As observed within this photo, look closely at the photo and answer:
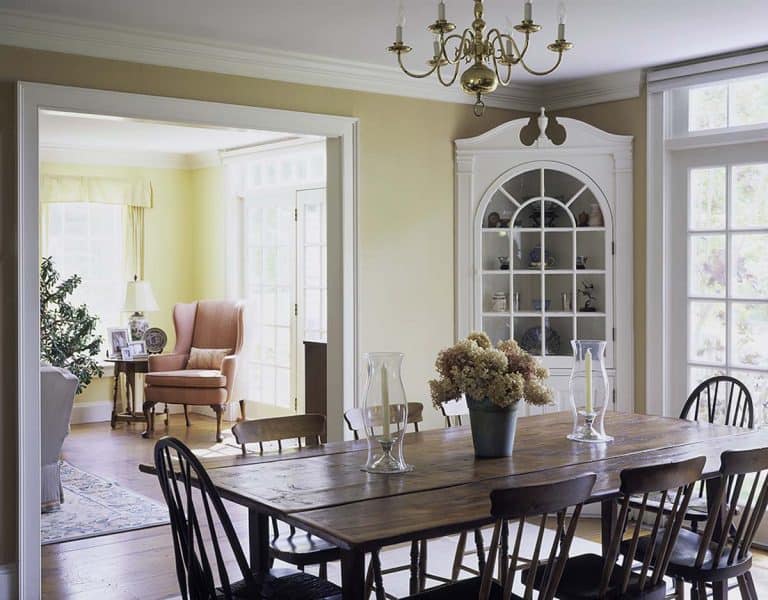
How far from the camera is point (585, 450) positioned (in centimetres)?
336

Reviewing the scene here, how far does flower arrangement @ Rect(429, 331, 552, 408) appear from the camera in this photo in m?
3.10

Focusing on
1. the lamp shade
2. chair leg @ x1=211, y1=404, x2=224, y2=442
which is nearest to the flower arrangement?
chair leg @ x1=211, y1=404, x2=224, y2=442

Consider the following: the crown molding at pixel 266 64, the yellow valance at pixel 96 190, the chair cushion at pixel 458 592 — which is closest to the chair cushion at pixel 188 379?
the yellow valance at pixel 96 190

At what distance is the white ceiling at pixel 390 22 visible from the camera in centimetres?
399

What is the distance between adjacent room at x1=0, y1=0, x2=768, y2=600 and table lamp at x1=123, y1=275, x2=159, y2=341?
1028 mm

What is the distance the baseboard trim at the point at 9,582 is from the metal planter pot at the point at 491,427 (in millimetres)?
2241

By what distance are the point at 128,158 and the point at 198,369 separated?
233 cm

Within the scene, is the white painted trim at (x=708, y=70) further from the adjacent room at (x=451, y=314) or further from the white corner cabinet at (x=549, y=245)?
the white corner cabinet at (x=549, y=245)

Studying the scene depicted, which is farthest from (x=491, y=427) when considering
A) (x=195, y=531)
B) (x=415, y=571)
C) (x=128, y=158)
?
(x=128, y=158)

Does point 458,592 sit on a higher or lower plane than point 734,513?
lower

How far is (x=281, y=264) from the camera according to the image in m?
8.63

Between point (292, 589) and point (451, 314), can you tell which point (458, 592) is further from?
point (451, 314)

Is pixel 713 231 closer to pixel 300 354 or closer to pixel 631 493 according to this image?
pixel 631 493

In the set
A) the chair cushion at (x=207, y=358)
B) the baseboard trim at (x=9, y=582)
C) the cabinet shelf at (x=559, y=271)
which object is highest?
the cabinet shelf at (x=559, y=271)
